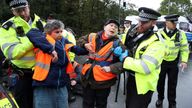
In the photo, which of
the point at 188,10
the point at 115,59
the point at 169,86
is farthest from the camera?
the point at 188,10

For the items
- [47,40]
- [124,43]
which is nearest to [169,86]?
[124,43]

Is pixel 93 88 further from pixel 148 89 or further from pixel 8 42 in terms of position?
pixel 8 42

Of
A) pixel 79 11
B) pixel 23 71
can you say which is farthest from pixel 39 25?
pixel 79 11

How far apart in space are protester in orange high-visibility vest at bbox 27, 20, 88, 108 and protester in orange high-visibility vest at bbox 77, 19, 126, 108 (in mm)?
387

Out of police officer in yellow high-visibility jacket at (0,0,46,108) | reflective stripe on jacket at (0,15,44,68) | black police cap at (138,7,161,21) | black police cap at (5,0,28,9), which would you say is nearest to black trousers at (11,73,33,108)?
police officer in yellow high-visibility jacket at (0,0,46,108)

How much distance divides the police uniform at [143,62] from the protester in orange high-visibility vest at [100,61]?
260 mm

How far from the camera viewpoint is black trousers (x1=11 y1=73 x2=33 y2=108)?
15.5ft

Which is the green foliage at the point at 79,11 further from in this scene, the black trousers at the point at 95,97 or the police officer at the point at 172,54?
the black trousers at the point at 95,97

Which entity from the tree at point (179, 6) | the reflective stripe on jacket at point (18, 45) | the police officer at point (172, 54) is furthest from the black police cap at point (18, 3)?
the tree at point (179, 6)

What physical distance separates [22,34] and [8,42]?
0.21 m

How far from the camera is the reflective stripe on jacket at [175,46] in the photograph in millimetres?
7578

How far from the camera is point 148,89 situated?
180 inches

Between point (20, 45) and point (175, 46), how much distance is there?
415 centimetres

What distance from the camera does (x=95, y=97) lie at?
5137mm
